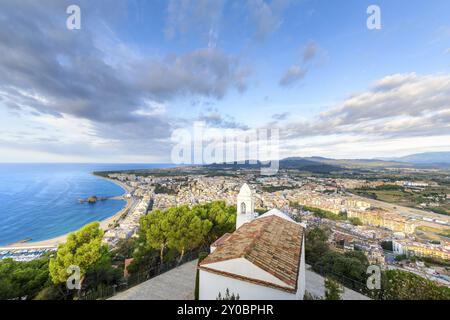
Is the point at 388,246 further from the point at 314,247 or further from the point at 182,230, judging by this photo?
the point at 182,230

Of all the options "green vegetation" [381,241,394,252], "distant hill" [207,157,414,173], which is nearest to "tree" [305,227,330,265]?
"green vegetation" [381,241,394,252]

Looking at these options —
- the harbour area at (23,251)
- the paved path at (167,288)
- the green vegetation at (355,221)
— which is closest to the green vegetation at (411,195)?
the green vegetation at (355,221)

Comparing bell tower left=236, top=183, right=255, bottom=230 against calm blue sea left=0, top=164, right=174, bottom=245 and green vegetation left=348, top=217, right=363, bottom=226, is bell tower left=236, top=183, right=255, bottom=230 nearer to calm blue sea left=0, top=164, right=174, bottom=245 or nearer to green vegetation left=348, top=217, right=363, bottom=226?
green vegetation left=348, top=217, right=363, bottom=226

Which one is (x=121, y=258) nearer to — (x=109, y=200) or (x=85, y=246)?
(x=85, y=246)

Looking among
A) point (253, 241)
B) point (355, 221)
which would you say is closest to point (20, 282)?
point (253, 241)

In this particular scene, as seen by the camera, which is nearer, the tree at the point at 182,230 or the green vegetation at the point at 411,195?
the tree at the point at 182,230

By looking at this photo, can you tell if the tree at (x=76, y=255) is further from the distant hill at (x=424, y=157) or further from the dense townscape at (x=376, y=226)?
the distant hill at (x=424, y=157)
